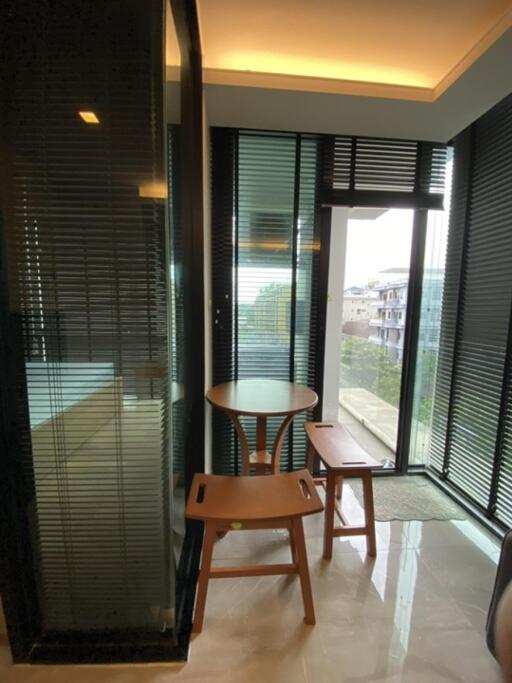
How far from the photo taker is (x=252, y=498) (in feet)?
4.25

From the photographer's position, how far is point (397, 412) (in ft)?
8.18

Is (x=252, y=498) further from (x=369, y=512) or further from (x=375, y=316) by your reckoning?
(x=375, y=316)

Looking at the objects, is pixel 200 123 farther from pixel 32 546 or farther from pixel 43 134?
pixel 32 546

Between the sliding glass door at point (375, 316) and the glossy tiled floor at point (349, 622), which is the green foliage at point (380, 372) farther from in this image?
the glossy tiled floor at point (349, 622)

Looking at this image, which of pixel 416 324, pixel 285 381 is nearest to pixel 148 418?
pixel 285 381

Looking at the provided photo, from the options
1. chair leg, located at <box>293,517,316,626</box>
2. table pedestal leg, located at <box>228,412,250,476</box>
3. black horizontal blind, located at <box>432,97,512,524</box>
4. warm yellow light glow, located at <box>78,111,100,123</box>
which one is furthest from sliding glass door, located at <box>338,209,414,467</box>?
warm yellow light glow, located at <box>78,111,100,123</box>

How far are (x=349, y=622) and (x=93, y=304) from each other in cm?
165

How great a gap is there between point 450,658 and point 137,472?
1.40m

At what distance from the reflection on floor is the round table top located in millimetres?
884

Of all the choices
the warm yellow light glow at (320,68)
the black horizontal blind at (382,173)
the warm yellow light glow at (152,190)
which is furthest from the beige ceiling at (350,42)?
the warm yellow light glow at (152,190)

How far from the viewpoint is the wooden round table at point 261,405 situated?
5.15ft

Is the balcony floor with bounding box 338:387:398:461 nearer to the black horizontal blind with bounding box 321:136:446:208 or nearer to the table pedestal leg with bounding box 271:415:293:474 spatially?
the table pedestal leg with bounding box 271:415:293:474

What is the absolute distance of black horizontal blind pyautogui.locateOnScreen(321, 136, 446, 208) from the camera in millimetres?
2078

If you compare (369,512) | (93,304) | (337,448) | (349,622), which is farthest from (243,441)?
(93,304)
